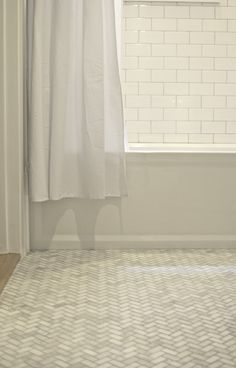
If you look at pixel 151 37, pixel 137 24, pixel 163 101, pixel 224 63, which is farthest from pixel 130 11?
pixel 224 63

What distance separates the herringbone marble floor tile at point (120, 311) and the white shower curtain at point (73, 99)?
1.66 feet

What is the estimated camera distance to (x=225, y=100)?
4.66 metres

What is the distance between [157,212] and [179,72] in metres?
1.49

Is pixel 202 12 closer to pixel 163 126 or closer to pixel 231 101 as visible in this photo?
pixel 231 101

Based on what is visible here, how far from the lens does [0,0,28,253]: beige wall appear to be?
3240 mm

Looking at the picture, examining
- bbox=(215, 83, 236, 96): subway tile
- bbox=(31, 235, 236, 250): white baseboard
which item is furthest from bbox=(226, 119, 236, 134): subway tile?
bbox=(31, 235, 236, 250): white baseboard

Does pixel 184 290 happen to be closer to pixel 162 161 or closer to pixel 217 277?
pixel 217 277

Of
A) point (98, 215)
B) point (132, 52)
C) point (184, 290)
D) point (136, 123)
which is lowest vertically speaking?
point (184, 290)

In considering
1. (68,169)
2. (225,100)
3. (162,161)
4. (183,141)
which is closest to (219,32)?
(225,100)

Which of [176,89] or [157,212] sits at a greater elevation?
[176,89]

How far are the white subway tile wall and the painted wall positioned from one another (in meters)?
A: 1.08

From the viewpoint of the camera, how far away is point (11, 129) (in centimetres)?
331

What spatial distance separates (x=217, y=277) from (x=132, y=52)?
2.22 meters

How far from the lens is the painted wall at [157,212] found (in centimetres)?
357
